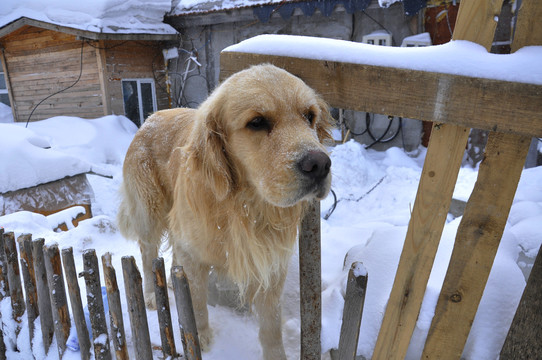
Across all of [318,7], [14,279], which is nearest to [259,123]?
[14,279]

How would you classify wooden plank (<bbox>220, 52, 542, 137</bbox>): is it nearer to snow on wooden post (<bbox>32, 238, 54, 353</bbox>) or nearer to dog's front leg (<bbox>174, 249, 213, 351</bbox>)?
dog's front leg (<bbox>174, 249, 213, 351</bbox>)

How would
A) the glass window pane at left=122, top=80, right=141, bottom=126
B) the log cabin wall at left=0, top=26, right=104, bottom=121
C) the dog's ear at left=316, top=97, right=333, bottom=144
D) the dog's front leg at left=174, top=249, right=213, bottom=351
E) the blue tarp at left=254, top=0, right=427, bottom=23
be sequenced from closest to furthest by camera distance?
the dog's ear at left=316, top=97, right=333, bottom=144
the dog's front leg at left=174, top=249, right=213, bottom=351
the blue tarp at left=254, top=0, right=427, bottom=23
the log cabin wall at left=0, top=26, right=104, bottom=121
the glass window pane at left=122, top=80, right=141, bottom=126

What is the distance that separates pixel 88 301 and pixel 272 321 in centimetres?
115

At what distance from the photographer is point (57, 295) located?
217 centimetres

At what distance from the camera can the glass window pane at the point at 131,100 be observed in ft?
38.9

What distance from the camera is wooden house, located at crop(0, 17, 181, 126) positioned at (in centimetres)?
1106

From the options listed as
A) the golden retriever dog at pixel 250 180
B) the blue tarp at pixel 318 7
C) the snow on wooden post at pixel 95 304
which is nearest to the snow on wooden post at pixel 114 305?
the snow on wooden post at pixel 95 304

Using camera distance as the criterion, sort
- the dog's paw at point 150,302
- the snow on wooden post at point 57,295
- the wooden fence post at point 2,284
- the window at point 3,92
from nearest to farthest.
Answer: the snow on wooden post at point 57,295 < the wooden fence post at point 2,284 < the dog's paw at point 150,302 < the window at point 3,92

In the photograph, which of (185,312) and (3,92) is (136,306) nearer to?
(185,312)

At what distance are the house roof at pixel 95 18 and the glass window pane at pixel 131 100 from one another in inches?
61.9

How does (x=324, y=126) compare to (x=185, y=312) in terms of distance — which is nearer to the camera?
(x=185, y=312)

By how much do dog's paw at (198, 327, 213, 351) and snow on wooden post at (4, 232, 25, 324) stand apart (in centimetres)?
132

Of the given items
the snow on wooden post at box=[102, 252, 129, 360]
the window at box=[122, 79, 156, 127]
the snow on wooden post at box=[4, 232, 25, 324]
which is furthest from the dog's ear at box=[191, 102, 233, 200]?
the window at box=[122, 79, 156, 127]

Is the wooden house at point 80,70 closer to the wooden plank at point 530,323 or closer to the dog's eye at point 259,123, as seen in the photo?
the dog's eye at point 259,123
